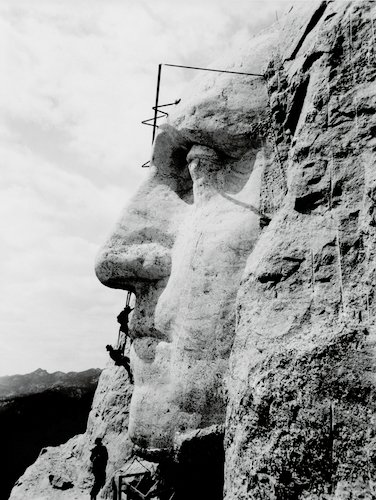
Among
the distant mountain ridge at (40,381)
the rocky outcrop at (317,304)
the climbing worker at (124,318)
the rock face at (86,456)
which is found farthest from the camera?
the distant mountain ridge at (40,381)

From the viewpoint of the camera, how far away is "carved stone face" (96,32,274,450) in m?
3.09

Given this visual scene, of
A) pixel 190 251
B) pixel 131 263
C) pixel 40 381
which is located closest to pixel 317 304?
pixel 190 251

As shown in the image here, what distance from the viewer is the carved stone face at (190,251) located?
309 cm

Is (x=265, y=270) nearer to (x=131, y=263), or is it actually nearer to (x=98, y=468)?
(x=131, y=263)

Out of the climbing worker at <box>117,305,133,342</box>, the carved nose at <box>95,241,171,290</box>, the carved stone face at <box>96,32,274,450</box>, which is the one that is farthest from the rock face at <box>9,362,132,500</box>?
the carved nose at <box>95,241,171,290</box>

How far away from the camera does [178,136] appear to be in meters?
3.79

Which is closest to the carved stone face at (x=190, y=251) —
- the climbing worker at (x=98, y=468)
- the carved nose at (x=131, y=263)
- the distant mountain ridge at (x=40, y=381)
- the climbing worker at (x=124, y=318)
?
the carved nose at (x=131, y=263)

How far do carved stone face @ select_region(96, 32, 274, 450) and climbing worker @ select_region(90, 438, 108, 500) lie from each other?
3.33m

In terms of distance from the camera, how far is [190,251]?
335cm

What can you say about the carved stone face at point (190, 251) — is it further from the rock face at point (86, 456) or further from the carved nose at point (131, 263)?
the rock face at point (86, 456)

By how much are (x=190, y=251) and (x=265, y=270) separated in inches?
35.2

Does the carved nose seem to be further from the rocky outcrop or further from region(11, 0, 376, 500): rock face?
the rocky outcrop

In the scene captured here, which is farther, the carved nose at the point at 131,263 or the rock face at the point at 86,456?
the rock face at the point at 86,456

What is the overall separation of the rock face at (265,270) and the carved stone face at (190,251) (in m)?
0.01
